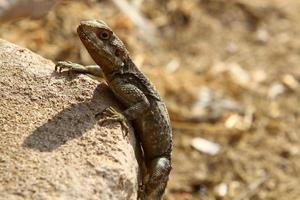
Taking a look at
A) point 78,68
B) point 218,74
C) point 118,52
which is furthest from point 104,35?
point 218,74

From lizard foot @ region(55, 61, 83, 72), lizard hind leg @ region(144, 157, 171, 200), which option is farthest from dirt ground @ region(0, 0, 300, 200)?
lizard foot @ region(55, 61, 83, 72)

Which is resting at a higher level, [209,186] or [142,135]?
[142,135]

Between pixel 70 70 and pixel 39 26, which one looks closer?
pixel 70 70

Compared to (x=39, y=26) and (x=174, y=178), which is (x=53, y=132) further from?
(x=39, y=26)

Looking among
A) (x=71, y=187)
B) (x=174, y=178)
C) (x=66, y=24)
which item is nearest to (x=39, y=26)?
(x=66, y=24)

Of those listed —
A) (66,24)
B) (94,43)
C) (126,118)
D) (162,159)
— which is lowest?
(66,24)

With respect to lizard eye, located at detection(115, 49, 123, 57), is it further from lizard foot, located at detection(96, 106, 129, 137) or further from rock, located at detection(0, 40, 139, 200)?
lizard foot, located at detection(96, 106, 129, 137)

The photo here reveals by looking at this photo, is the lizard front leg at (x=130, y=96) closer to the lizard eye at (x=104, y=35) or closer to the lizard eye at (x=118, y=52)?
the lizard eye at (x=118, y=52)
